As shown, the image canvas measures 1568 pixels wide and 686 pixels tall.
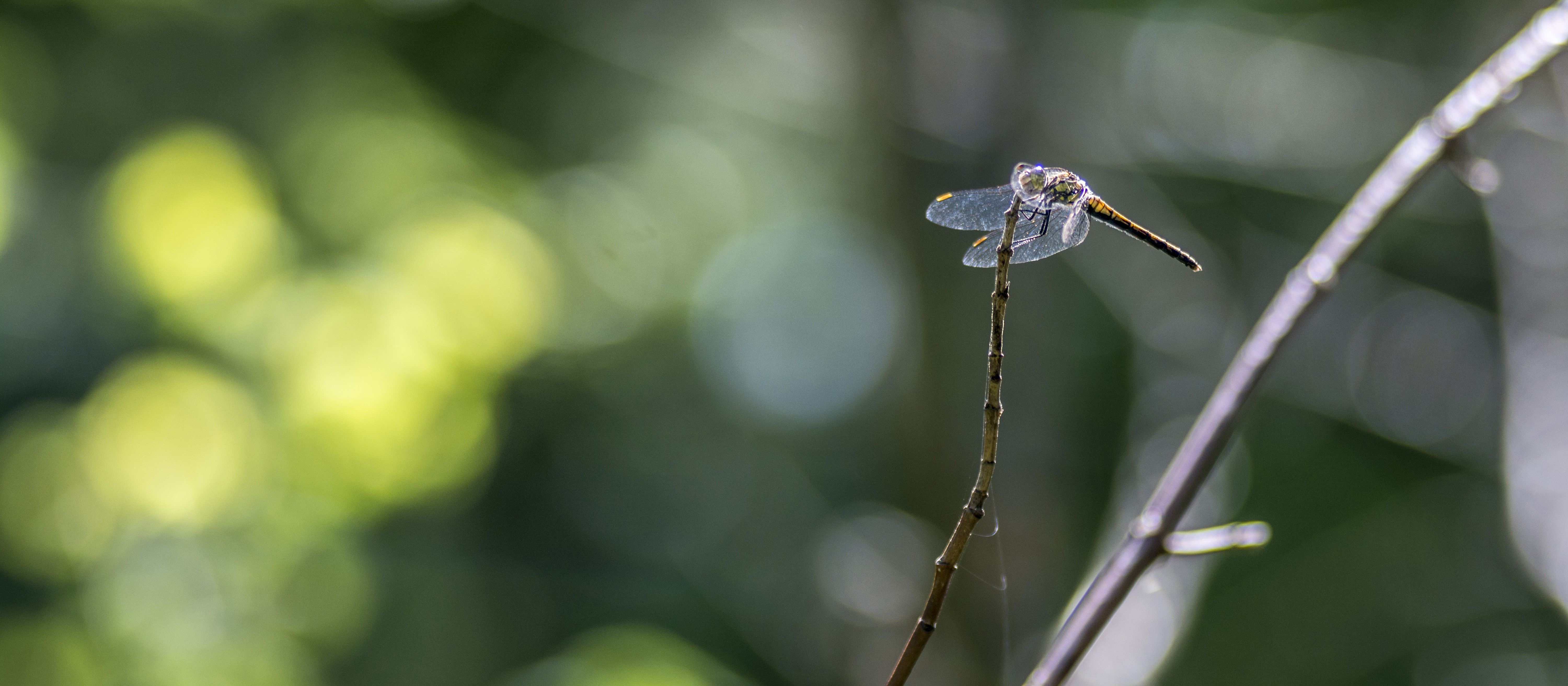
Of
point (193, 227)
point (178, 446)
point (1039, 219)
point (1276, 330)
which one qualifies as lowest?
point (178, 446)

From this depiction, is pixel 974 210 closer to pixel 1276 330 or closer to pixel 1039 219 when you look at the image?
pixel 1039 219

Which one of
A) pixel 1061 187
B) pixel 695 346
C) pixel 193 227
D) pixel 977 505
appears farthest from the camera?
pixel 695 346

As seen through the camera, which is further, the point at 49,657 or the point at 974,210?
the point at 49,657

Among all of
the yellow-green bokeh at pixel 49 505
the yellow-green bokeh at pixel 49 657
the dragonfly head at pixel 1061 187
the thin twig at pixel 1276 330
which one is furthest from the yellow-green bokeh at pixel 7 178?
the thin twig at pixel 1276 330

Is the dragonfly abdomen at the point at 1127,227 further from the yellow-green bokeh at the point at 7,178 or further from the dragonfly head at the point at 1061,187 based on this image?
the yellow-green bokeh at the point at 7,178

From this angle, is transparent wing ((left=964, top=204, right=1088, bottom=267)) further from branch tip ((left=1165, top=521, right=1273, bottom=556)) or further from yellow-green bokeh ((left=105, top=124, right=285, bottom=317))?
yellow-green bokeh ((left=105, top=124, right=285, bottom=317))

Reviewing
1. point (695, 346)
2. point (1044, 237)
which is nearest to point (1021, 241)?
point (1044, 237)
